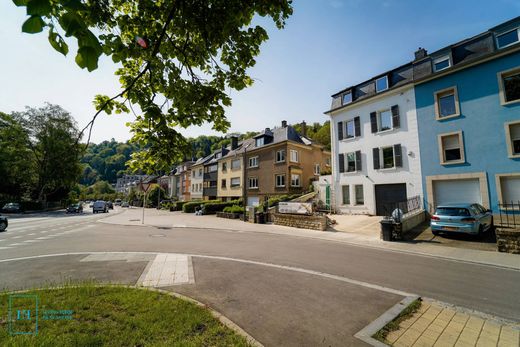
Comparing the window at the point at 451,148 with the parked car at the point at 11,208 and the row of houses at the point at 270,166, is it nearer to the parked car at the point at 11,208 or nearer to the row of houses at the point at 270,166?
the row of houses at the point at 270,166

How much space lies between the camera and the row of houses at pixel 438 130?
13.8m

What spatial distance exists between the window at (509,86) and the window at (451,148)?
2.77 metres

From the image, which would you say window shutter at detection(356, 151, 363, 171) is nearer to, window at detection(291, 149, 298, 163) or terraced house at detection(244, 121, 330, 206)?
terraced house at detection(244, 121, 330, 206)

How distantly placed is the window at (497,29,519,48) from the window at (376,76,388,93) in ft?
22.3

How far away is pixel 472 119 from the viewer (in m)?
14.8

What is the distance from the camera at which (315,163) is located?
3148 centimetres

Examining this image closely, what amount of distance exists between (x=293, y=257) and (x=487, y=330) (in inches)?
212

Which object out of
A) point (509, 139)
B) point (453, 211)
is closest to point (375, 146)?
point (509, 139)

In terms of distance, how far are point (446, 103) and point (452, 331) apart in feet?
58.5

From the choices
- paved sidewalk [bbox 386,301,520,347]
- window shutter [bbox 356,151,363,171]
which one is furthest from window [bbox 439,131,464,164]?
paved sidewalk [bbox 386,301,520,347]

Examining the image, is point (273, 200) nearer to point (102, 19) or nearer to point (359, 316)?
point (359, 316)

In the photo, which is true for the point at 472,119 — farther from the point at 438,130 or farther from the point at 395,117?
the point at 395,117

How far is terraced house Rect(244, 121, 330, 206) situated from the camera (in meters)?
28.1

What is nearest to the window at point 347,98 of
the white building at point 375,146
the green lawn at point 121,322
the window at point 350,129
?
the white building at point 375,146
